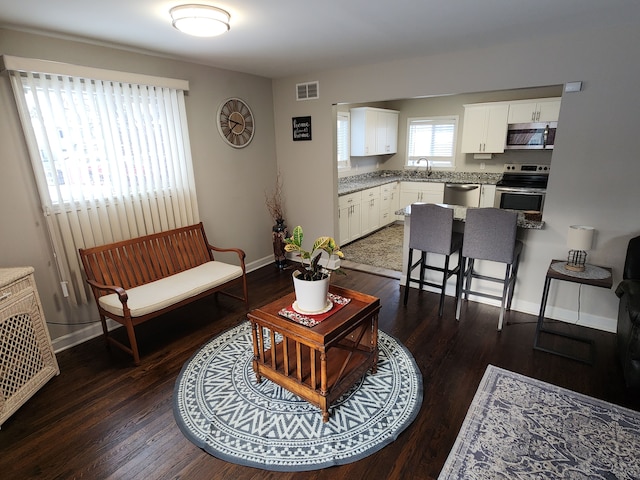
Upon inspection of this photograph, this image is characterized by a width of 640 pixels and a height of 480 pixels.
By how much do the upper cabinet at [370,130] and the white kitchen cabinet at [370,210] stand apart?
0.74 m

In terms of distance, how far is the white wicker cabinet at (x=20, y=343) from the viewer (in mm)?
2088

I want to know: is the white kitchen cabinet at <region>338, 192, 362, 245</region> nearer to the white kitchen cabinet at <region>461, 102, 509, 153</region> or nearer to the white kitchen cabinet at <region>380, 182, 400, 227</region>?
the white kitchen cabinet at <region>380, 182, 400, 227</region>

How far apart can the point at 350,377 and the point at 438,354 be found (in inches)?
35.6

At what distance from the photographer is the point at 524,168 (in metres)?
5.48

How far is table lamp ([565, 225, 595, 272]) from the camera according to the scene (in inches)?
104

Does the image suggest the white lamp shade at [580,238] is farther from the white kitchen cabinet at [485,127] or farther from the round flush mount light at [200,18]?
the white kitchen cabinet at [485,127]

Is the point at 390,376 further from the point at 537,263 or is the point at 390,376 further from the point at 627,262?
the point at 627,262

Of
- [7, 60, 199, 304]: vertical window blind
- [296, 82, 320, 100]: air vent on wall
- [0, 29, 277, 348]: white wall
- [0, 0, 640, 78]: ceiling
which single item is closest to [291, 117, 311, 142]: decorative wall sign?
[296, 82, 320, 100]: air vent on wall

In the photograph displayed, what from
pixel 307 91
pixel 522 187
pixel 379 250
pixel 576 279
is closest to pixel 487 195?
pixel 522 187

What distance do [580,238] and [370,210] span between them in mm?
3430

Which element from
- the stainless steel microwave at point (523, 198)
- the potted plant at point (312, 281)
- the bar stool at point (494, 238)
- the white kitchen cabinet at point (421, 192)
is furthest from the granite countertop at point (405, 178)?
the potted plant at point (312, 281)

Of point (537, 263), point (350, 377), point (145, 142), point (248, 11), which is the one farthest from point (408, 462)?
point (145, 142)

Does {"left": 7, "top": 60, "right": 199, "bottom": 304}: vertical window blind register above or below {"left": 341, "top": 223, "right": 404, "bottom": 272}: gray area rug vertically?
above

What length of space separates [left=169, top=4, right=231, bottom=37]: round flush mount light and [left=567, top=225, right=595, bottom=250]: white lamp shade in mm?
2996
